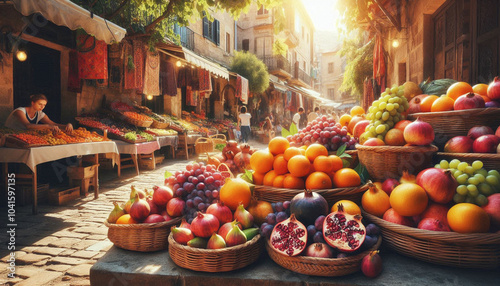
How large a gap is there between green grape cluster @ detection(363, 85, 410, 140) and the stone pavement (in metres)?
2.76

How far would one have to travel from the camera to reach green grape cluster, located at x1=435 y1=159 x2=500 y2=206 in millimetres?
1670

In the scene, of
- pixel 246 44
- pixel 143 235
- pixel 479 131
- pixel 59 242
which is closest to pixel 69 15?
pixel 59 242

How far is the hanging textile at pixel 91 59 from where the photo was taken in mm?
6641

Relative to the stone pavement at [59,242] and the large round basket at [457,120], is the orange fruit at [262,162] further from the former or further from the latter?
the stone pavement at [59,242]

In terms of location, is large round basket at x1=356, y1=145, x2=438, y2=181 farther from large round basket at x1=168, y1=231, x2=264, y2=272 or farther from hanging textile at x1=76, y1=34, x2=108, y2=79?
hanging textile at x1=76, y1=34, x2=108, y2=79

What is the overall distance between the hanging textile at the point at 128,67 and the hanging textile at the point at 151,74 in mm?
558

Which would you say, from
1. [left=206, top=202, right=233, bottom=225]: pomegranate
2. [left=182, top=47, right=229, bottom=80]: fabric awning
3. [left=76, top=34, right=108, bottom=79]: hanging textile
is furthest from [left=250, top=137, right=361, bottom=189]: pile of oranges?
[left=182, top=47, right=229, bottom=80]: fabric awning

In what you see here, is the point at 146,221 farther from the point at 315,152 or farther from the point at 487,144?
the point at 487,144

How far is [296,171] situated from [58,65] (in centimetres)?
737

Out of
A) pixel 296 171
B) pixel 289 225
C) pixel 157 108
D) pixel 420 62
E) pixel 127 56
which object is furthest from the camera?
pixel 157 108

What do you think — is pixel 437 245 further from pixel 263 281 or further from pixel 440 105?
pixel 440 105

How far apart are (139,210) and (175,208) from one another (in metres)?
0.24

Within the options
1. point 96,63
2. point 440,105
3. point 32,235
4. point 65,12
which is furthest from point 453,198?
point 96,63

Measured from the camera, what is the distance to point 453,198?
5.71 feet
